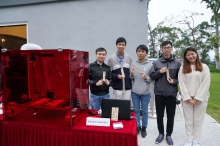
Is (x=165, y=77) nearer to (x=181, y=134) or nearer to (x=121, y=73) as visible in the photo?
(x=121, y=73)

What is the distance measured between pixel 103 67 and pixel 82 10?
1906mm

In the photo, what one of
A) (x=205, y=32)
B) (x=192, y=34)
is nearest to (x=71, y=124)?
(x=192, y=34)

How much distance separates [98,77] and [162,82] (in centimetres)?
91

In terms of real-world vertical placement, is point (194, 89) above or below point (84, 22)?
below

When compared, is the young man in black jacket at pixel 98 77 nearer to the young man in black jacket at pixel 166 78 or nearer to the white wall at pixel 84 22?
the young man in black jacket at pixel 166 78

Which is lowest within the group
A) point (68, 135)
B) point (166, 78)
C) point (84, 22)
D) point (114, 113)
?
point (68, 135)

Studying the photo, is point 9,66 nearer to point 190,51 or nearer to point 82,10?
point 190,51

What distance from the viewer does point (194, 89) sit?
6.45 feet

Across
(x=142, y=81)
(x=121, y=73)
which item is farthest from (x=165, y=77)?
(x=121, y=73)

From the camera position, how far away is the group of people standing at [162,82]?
77.4 inches

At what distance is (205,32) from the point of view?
24.0 meters

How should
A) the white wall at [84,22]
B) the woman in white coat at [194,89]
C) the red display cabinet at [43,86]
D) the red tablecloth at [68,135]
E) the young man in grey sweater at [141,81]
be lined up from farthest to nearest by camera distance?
the white wall at [84,22] < the young man in grey sweater at [141,81] < the woman in white coat at [194,89] < the red display cabinet at [43,86] < the red tablecloth at [68,135]

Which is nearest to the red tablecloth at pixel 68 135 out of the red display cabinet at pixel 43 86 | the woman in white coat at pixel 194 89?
the red display cabinet at pixel 43 86

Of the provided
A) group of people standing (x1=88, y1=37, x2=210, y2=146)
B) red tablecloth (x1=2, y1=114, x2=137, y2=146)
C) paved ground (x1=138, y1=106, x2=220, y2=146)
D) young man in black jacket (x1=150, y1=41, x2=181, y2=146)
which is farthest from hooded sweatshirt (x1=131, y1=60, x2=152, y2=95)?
red tablecloth (x1=2, y1=114, x2=137, y2=146)
